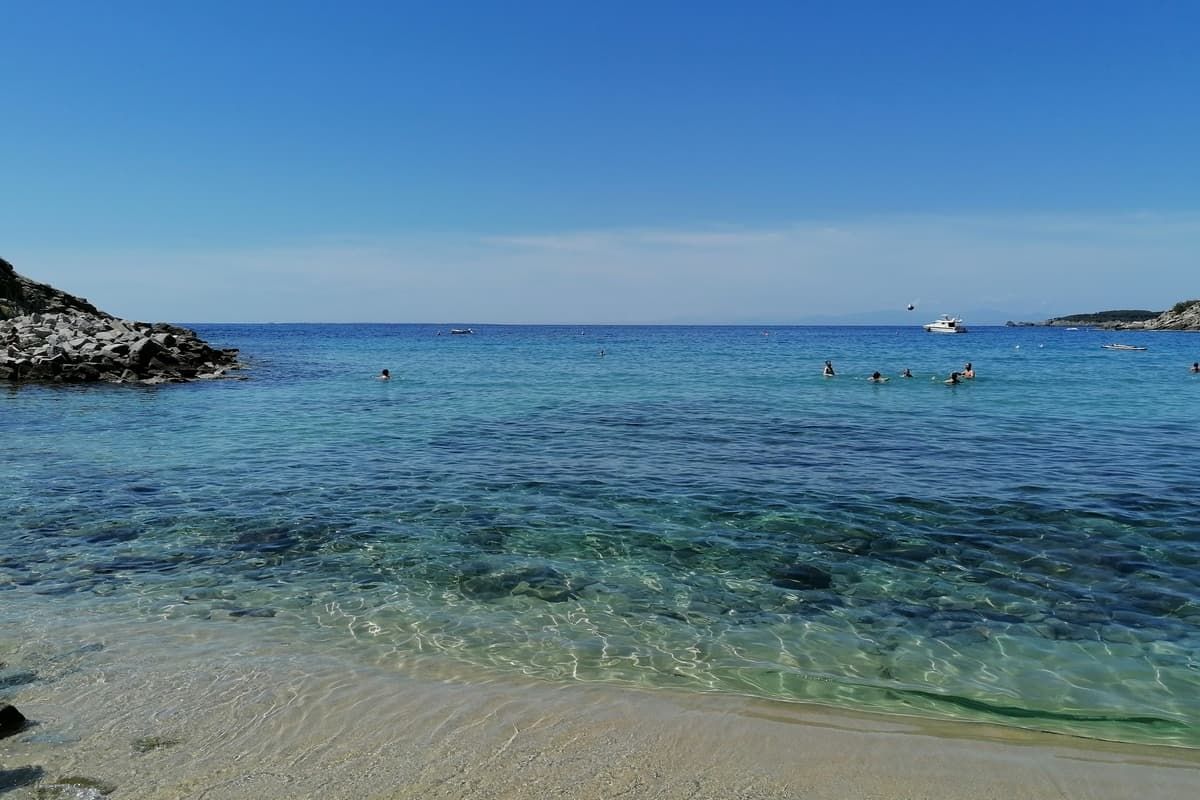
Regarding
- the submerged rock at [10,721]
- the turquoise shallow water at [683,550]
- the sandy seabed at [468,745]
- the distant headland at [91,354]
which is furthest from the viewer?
the distant headland at [91,354]

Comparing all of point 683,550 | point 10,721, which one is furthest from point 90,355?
point 10,721

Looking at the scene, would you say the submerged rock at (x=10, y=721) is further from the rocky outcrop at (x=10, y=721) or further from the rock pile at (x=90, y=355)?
the rock pile at (x=90, y=355)

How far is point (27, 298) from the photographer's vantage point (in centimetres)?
5844

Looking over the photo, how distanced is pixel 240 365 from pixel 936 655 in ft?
171

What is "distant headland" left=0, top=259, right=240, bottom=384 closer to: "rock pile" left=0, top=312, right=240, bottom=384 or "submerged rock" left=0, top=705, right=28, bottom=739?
"rock pile" left=0, top=312, right=240, bottom=384

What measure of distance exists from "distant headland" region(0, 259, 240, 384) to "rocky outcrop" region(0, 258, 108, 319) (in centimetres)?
84

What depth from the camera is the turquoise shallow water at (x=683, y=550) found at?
746 centimetres

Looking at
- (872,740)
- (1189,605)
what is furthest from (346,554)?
(1189,605)

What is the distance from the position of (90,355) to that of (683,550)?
39.4 metres

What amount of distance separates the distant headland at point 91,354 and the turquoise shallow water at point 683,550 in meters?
15.2

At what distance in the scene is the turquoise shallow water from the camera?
24.5 ft

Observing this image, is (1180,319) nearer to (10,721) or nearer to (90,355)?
(90,355)

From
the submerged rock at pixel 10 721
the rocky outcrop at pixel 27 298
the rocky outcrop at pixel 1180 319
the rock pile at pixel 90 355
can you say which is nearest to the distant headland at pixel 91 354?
the rock pile at pixel 90 355

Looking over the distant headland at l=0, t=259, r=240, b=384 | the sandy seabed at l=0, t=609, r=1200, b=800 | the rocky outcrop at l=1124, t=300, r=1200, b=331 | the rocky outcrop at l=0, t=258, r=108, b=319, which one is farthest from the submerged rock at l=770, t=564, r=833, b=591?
the rocky outcrop at l=1124, t=300, r=1200, b=331
